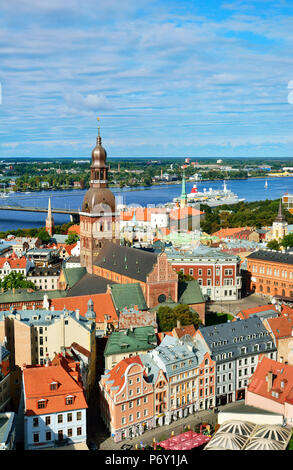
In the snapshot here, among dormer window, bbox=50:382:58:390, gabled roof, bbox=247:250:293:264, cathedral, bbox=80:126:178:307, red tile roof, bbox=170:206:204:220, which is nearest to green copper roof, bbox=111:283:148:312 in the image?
cathedral, bbox=80:126:178:307

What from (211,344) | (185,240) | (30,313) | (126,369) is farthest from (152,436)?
(185,240)

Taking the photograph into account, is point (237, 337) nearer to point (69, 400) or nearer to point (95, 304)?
point (95, 304)

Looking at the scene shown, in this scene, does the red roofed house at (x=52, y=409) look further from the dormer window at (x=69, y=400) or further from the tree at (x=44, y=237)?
the tree at (x=44, y=237)

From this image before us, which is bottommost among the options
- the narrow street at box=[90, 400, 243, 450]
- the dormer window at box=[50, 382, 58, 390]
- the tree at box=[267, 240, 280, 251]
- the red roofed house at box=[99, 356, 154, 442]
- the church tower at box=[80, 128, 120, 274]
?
the narrow street at box=[90, 400, 243, 450]

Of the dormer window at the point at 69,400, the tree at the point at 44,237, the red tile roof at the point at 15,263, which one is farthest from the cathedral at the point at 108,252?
the tree at the point at 44,237

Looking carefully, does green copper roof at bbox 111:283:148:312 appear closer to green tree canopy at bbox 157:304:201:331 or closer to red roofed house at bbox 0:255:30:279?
green tree canopy at bbox 157:304:201:331

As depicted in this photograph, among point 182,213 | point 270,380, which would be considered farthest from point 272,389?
point 182,213
